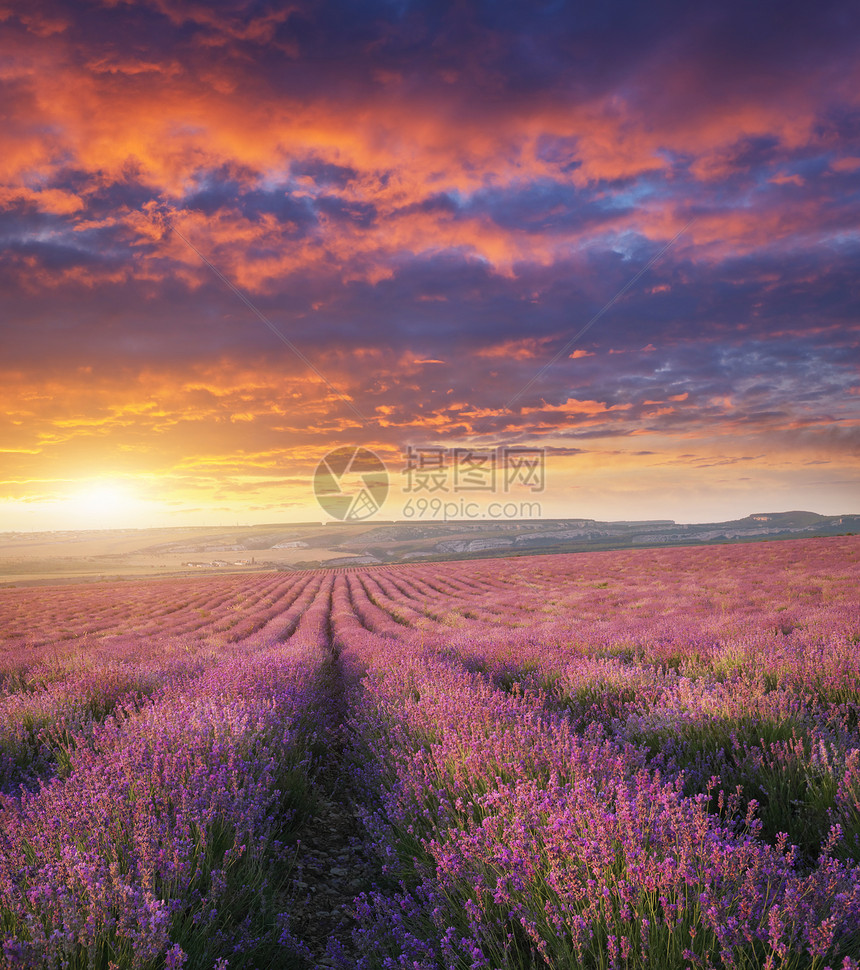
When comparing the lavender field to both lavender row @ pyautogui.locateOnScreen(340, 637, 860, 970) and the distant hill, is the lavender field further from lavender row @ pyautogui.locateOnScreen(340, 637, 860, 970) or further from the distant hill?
the distant hill

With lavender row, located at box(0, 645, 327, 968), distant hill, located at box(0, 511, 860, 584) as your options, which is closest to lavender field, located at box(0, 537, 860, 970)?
lavender row, located at box(0, 645, 327, 968)

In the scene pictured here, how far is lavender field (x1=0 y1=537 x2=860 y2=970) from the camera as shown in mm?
1605

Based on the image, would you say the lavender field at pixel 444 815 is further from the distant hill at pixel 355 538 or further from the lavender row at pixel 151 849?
the distant hill at pixel 355 538

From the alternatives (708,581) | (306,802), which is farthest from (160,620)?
(708,581)

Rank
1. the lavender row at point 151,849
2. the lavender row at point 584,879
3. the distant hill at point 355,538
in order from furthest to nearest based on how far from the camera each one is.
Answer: the distant hill at point 355,538, the lavender row at point 151,849, the lavender row at point 584,879

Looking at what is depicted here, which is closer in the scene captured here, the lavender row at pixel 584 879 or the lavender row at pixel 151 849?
the lavender row at pixel 584 879

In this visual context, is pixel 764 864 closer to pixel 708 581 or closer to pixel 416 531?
pixel 708 581

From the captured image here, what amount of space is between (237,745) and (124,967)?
1.83 meters

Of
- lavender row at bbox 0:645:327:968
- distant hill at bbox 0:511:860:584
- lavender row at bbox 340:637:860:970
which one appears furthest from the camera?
distant hill at bbox 0:511:860:584

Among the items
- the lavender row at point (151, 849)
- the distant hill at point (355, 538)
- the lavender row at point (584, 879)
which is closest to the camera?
the lavender row at point (584, 879)

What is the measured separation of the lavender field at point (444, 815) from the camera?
5.27ft

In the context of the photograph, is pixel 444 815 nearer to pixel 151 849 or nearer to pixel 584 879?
pixel 584 879

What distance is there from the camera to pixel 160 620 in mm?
17781

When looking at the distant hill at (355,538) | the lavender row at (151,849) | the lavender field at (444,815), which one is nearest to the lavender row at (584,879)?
the lavender field at (444,815)
